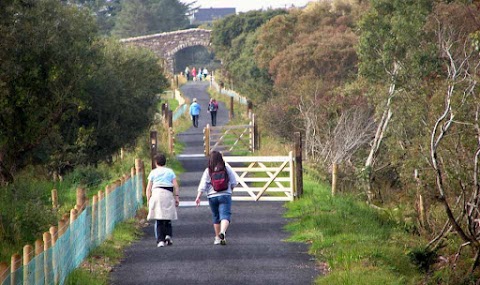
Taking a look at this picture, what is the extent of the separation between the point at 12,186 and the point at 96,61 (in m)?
7.15

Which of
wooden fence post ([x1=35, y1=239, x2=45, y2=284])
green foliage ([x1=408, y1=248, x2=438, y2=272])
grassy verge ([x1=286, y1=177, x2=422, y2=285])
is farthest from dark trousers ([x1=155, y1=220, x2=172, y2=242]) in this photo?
wooden fence post ([x1=35, y1=239, x2=45, y2=284])

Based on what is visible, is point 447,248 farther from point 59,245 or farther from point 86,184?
point 86,184

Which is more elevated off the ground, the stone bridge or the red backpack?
the stone bridge

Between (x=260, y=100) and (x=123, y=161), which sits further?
(x=260, y=100)

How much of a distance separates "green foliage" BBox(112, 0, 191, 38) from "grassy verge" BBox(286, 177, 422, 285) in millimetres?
92977

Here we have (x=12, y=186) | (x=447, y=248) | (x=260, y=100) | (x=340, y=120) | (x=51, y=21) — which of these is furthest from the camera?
(x=260, y=100)

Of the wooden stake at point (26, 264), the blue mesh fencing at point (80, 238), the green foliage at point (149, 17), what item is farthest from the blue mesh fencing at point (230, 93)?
the wooden stake at point (26, 264)

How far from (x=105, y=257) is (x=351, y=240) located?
401 centimetres

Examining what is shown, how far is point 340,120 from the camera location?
35.5m

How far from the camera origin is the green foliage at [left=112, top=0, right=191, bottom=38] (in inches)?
4552

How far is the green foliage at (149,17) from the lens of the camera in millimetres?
115625

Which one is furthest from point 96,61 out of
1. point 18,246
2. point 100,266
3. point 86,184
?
point 100,266

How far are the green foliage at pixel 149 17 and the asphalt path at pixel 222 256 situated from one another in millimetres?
94066

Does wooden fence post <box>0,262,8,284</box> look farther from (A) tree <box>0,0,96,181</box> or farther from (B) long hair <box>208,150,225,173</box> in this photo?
(A) tree <box>0,0,96,181</box>
